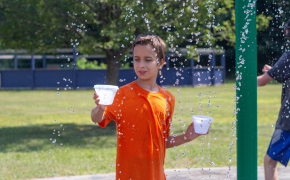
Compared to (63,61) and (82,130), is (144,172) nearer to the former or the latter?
(82,130)

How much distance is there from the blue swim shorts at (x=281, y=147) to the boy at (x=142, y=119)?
126 centimetres

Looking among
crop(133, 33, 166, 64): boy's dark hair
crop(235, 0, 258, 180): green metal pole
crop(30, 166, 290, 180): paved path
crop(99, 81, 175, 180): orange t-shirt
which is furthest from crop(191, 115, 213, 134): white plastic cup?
crop(30, 166, 290, 180): paved path

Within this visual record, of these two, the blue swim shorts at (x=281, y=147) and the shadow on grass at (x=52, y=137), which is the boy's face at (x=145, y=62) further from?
the shadow on grass at (x=52, y=137)

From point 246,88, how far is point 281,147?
3.45 ft

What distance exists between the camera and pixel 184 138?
2.47 m

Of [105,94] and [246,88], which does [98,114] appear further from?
[246,88]

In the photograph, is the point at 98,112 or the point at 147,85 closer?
the point at 98,112

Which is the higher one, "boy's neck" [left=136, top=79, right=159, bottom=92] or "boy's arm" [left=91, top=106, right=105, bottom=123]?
"boy's neck" [left=136, top=79, right=159, bottom=92]

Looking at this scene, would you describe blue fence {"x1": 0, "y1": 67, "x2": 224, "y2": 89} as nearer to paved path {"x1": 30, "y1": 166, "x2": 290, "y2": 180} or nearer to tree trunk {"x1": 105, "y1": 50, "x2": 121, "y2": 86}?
tree trunk {"x1": 105, "y1": 50, "x2": 121, "y2": 86}

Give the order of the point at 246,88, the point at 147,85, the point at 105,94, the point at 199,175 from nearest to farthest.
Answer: the point at 105,94 → the point at 147,85 → the point at 246,88 → the point at 199,175

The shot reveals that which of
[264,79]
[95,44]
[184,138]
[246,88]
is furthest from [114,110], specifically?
[95,44]

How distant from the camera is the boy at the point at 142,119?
2.29m

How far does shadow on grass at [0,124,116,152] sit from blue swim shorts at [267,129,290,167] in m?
4.02

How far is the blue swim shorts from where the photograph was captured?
329 centimetres
